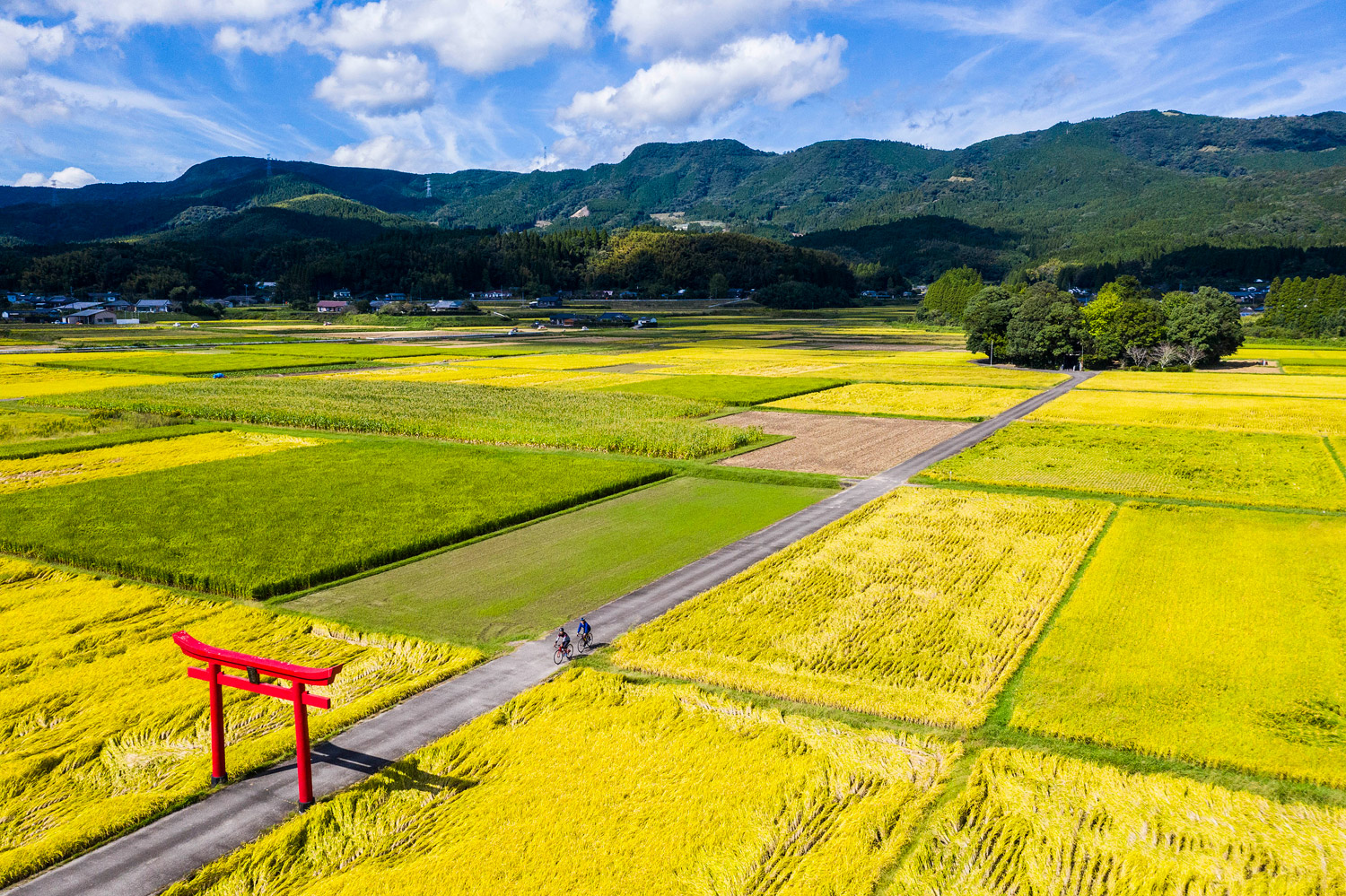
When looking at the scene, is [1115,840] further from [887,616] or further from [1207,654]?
[887,616]

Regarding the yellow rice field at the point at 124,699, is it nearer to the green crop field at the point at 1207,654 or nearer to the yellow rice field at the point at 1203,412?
the green crop field at the point at 1207,654

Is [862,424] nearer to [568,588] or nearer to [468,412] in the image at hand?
[468,412]

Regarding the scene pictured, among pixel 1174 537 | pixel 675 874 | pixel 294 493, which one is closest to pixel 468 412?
pixel 294 493

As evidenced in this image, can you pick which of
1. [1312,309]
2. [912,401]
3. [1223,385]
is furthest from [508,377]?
[1312,309]

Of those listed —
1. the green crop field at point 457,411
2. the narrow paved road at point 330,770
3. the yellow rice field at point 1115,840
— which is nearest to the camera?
the yellow rice field at point 1115,840

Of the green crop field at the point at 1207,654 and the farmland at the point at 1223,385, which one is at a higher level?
the farmland at the point at 1223,385

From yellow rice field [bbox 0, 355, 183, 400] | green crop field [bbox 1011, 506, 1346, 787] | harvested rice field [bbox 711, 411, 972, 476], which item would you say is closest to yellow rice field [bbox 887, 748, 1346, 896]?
green crop field [bbox 1011, 506, 1346, 787]

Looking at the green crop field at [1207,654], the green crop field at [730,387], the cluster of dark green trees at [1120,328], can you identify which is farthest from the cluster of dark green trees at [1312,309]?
the green crop field at [1207,654]
